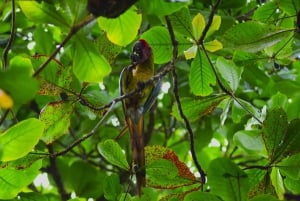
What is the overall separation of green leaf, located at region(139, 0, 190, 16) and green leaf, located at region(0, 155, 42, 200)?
15.6 inches

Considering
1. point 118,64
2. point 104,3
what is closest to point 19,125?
point 104,3

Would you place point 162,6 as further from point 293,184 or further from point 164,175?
point 293,184

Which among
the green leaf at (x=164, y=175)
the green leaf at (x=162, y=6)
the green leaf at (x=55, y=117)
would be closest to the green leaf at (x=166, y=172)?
the green leaf at (x=164, y=175)

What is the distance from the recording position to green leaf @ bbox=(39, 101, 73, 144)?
1.15 m

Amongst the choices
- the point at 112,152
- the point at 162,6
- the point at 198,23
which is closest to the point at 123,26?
the point at 162,6

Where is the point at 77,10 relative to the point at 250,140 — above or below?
above

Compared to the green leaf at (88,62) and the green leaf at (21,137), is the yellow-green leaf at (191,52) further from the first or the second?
the green leaf at (21,137)

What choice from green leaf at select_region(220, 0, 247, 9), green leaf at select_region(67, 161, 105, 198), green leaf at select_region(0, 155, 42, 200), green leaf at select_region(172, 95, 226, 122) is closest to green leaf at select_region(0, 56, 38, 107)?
green leaf at select_region(0, 155, 42, 200)

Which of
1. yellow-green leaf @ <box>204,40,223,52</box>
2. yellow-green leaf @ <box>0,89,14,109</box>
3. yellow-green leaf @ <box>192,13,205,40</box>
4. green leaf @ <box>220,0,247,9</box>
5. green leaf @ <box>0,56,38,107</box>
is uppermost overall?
green leaf @ <box>220,0,247,9</box>

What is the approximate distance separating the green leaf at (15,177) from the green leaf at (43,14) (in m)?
0.32

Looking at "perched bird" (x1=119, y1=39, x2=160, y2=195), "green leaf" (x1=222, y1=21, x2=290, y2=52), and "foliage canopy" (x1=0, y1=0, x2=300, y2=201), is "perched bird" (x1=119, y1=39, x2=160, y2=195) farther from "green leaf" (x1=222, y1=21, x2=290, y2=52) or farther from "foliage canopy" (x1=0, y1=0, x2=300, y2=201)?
"green leaf" (x1=222, y1=21, x2=290, y2=52)

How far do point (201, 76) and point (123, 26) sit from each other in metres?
0.33

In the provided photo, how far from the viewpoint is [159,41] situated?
1.13 metres

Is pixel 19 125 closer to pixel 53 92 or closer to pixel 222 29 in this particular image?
pixel 53 92
